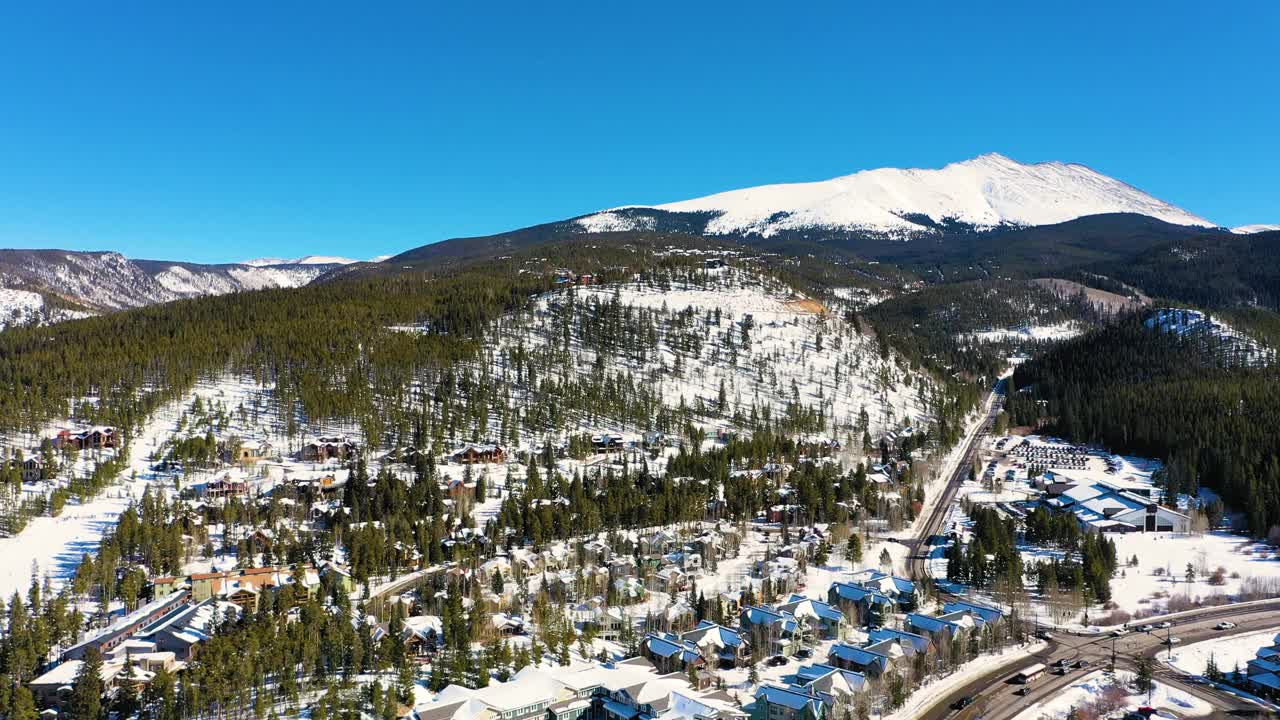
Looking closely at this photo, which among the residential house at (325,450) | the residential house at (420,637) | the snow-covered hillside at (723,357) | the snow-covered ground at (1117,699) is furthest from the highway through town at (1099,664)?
the snow-covered hillside at (723,357)

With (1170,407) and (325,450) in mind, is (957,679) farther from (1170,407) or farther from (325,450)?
(1170,407)

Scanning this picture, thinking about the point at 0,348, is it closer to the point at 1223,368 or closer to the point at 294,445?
the point at 294,445

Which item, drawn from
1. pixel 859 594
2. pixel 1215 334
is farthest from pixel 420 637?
pixel 1215 334

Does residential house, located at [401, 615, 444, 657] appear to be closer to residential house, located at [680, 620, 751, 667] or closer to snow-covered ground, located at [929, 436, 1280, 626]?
residential house, located at [680, 620, 751, 667]

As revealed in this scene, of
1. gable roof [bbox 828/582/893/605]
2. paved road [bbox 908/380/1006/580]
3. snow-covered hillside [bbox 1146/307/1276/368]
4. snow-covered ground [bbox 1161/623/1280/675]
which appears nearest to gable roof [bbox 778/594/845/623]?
gable roof [bbox 828/582/893/605]

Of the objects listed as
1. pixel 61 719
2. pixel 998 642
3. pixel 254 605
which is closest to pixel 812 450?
pixel 998 642
